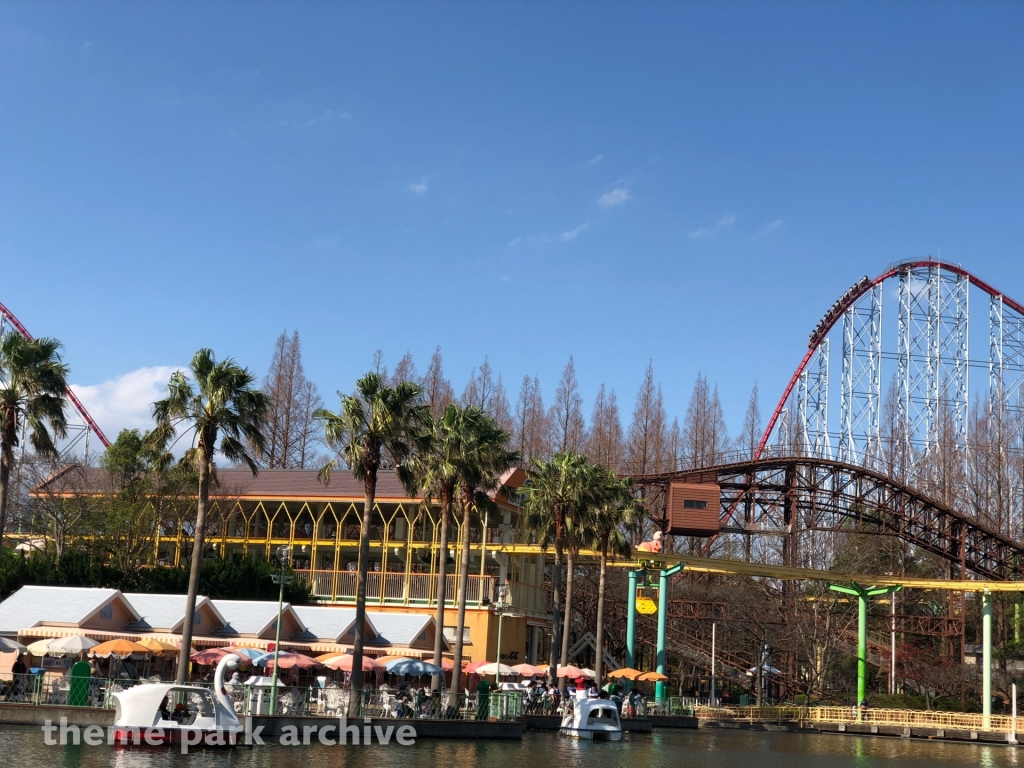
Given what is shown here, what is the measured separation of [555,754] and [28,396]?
19.2 metres

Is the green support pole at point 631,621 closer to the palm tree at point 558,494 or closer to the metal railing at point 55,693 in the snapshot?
the palm tree at point 558,494

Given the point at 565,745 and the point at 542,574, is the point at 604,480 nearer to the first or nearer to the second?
the point at 542,574

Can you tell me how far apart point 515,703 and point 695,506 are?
2623cm

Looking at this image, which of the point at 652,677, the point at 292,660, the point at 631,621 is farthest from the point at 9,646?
the point at 631,621

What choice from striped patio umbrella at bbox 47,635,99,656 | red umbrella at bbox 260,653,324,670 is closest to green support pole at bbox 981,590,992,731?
red umbrella at bbox 260,653,324,670

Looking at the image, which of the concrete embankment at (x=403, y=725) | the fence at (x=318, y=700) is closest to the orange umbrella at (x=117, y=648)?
the fence at (x=318, y=700)

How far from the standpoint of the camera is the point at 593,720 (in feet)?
112

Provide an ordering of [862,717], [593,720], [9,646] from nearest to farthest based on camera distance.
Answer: [9,646]
[593,720]
[862,717]

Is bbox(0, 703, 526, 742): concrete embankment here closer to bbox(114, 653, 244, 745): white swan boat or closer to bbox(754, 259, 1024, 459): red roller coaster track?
bbox(114, 653, 244, 745): white swan boat

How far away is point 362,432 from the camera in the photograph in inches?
1276

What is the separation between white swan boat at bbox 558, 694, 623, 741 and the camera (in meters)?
33.8

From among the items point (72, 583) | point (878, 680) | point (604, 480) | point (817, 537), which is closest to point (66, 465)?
point (72, 583)

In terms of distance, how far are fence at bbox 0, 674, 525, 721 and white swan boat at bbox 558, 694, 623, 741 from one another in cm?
179

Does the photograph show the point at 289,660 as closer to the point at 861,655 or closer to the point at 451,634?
the point at 451,634
